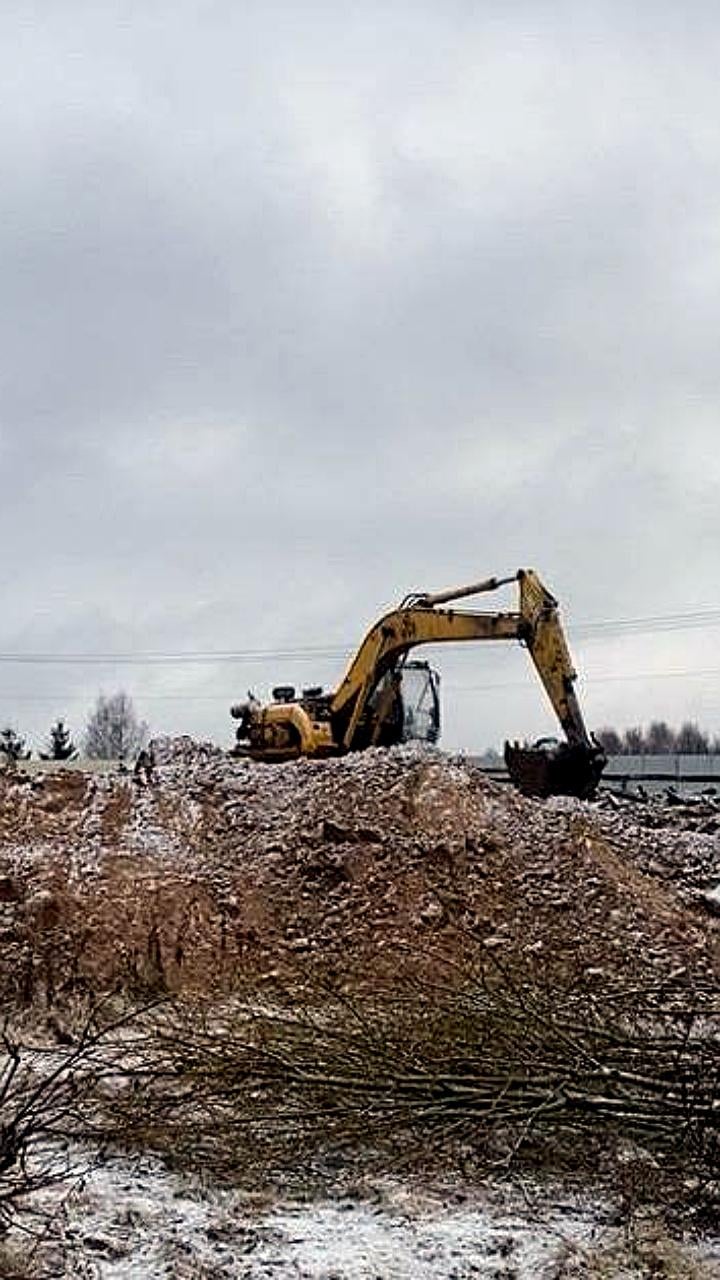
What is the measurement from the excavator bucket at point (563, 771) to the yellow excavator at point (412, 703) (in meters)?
0.01

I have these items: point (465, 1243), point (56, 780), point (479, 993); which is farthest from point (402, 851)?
point (465, 1243)

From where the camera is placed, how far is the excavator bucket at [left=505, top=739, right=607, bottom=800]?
17.4 meters

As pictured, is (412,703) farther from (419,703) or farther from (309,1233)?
(309,1233)

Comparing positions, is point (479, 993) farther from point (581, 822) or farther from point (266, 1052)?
point (581, 822)

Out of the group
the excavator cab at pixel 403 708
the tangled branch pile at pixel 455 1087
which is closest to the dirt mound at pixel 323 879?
the tangled branch pile at pixel 455 1087

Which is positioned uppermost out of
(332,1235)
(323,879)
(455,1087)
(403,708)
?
(403,708)

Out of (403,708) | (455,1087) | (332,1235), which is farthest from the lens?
(403,708)

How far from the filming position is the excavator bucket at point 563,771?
57.1 ft

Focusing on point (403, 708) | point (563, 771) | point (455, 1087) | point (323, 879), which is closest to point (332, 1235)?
point (455, 1087)

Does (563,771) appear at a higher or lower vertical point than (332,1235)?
higher

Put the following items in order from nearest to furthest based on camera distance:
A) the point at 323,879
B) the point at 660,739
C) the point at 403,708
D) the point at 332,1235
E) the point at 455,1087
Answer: the point at 332,1235 < the point at 455,1087 < the point at 323,879 < the point at 403,708 < the point at 660,739

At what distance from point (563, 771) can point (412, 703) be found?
2.15 metres

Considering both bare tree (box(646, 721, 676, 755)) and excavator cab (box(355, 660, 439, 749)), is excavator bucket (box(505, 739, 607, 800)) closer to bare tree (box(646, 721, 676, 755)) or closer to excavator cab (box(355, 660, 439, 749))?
excavator cab (box(355, 660, 439, 749))

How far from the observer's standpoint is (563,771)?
17.4 meters
